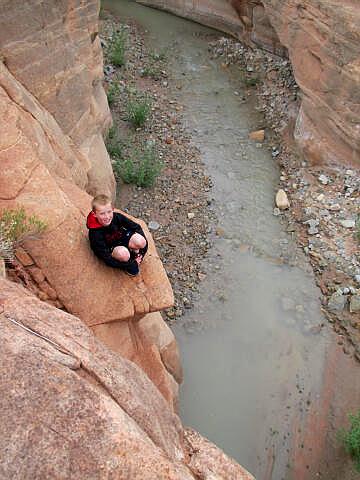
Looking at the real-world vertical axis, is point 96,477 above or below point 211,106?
above

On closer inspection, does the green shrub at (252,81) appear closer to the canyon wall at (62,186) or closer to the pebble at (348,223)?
the pebble at (348,223)

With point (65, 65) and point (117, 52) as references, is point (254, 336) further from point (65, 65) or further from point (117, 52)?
point (117, 52)

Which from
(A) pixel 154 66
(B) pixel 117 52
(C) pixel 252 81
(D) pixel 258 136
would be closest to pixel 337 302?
(D) pixel 258 136

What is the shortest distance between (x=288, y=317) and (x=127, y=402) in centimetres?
405

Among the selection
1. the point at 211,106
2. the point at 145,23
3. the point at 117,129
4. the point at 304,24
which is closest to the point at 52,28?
the point at 117,129

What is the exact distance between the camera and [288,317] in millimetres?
6250

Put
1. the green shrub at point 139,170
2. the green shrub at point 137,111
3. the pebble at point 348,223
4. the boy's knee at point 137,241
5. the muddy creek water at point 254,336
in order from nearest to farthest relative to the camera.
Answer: the boy's knee at point 137,241, the muddy creek water at point 254,336, the pebble at point 348,223, the green shrub at point 139,170, the green shrub at point 137,111

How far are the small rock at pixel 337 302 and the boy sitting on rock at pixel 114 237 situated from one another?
329 cm

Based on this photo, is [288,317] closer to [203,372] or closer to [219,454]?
[203,372]

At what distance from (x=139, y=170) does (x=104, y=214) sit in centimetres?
384

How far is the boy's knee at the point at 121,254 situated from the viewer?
12.2ft

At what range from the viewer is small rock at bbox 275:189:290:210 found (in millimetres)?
7511

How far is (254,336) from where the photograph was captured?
606 centimetres

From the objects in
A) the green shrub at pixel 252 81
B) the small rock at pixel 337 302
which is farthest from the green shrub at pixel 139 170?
the green shrub at pixel 252 81
